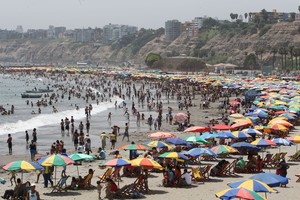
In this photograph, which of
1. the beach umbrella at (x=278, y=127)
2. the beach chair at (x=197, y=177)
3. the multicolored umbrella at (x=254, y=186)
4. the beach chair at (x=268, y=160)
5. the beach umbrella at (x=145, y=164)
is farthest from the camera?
the beach umbrella at (x=278, y=127)

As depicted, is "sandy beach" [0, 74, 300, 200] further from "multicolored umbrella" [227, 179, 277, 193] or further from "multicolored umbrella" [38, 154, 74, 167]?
"multicolored umbrella" [227, 179, 277, 193]

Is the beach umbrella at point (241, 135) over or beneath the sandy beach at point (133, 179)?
over

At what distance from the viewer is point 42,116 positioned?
4809 cm

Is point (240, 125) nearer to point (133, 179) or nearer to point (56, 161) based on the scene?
point (133, 179)

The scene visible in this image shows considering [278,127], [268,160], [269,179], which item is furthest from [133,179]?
[278,127]

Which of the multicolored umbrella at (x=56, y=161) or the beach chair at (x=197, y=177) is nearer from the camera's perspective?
the multicolored umbrella at (x=56, y=161)

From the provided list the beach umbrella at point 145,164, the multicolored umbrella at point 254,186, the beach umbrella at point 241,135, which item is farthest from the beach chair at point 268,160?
the multicolored umbrella at point 254,186

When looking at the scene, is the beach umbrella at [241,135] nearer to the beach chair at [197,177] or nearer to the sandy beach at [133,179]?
the sandy beach at [133,179]

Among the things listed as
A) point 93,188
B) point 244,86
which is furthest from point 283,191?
point 244,86

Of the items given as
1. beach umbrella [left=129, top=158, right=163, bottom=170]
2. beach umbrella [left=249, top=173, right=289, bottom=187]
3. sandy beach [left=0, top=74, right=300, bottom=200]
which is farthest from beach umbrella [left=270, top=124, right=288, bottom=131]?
beach umbrella [left=249, top=173, right=289, bottom=187]

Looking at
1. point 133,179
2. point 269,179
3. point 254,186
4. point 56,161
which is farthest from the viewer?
point 133,179

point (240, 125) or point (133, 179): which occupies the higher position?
point (240, 125)

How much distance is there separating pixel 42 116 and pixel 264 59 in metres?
88.3

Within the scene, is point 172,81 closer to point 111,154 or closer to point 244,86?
point 244,86
